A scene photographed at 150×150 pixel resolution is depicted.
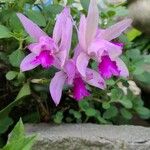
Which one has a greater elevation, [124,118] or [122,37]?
[122,37]

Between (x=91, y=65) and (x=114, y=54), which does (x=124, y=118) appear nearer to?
(x=91, y=65)

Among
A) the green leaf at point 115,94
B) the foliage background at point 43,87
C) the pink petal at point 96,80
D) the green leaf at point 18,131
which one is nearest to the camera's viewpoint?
the green leaf at point 18,131

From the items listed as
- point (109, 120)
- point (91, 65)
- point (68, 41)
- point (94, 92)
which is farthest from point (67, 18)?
point (109, 120)

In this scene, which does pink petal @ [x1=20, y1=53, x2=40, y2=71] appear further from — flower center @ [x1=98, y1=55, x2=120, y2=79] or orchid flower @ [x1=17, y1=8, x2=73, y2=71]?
flower center @ [x1=98, y1=55, x2=120, y2=79]

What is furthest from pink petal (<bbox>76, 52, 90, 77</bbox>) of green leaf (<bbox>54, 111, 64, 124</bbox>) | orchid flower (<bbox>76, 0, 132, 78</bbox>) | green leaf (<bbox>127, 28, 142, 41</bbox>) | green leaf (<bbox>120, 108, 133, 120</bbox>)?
green leaf (<bbox>127, 28, 142, 41</bbox>)

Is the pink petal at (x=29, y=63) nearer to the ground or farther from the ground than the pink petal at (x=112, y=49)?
nearer to the ground

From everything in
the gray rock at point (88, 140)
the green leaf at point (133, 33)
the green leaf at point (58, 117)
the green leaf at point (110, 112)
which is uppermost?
the green leaf at point (58, 117)

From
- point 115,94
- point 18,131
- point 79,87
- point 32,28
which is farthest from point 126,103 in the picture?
point 18,131

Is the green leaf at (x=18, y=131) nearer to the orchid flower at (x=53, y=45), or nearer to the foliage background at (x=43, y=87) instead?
the orchid flower at (x=53, y=45)

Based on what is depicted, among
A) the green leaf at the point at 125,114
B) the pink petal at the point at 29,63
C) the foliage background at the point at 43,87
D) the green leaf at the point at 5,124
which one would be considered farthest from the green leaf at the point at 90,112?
the pink petal at the point at 29,63
